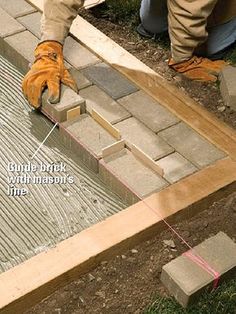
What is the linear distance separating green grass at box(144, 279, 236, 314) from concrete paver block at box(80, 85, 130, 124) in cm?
134

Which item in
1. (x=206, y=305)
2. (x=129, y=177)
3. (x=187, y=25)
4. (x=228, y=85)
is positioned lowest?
(x=206, y=305)

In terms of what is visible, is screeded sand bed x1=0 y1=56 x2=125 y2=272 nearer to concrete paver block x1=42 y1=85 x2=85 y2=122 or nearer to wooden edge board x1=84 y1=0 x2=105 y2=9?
concrete paver block x1=42 y1=85 x2=85 y2=122

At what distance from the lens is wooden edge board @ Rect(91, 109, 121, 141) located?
4074 millimetres

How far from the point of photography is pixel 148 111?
14.3 feet

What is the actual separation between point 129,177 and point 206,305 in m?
0.91

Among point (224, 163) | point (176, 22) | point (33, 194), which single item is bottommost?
point (33, 194)

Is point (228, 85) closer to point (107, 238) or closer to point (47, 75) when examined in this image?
point (47, 75)

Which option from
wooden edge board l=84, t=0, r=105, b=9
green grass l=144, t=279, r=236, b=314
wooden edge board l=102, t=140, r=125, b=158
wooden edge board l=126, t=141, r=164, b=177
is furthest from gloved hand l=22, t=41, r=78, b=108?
green grass l=144, t=279, r=236, b=314

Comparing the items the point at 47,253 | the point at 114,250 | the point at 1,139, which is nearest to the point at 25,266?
the point at 47,253

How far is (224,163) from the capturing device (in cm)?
404

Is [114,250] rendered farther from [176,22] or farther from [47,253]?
[176,22]

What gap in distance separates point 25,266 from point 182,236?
91cm

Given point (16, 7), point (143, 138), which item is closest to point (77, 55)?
point (16, 7)

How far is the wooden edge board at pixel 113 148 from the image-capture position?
392 cm
